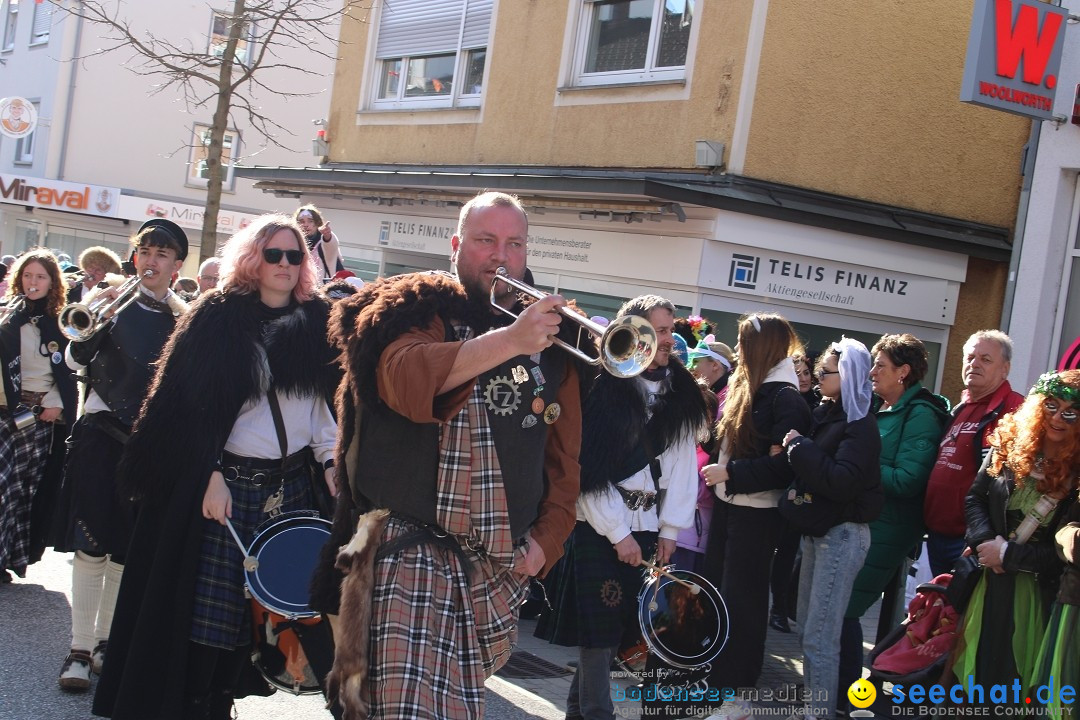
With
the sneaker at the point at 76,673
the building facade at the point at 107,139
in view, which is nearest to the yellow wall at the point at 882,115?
the sneaker at the point at 76,673

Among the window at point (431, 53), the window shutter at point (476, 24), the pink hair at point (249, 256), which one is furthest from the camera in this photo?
the window at point (431, 53)

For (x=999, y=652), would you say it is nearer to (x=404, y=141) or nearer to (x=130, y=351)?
(x=130, y=351)

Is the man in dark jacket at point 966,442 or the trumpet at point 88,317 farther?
the man in dark jacket at point 966,442

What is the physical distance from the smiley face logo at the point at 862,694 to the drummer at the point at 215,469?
9.81 feet

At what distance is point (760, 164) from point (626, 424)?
662 centimetres

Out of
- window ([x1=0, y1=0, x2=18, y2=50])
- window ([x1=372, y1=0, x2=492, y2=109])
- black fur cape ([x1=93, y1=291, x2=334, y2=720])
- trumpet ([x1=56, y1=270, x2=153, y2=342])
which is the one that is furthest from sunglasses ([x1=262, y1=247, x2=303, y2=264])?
window ([x1=0, y1=0, x2=18, y2=50])

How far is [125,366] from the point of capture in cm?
560

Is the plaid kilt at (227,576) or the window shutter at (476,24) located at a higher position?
the window shutter at (476,24)

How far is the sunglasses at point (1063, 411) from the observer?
16.9 ft

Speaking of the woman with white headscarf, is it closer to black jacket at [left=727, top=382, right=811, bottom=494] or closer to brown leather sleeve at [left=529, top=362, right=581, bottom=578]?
black jacket at [left=727, top=382, right=811, bottom=494]

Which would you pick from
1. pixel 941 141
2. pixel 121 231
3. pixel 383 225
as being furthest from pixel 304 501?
pixel 121 231

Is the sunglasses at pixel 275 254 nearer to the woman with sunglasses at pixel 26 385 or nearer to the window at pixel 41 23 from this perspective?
the woman with sunglasses at pixel 26 385

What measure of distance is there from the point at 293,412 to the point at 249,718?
62.8 inches

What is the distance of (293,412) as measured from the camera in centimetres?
477
